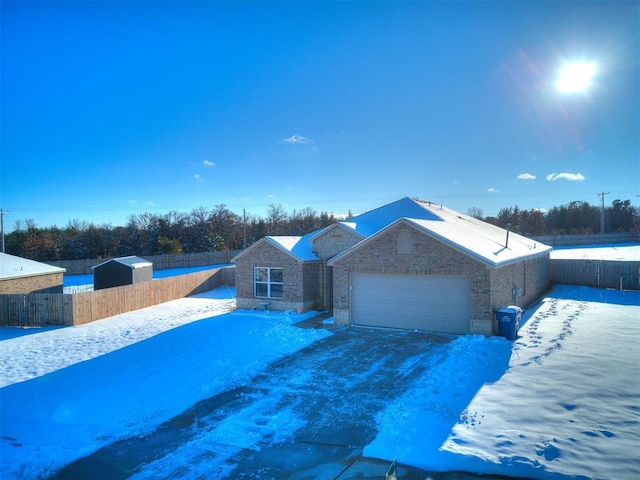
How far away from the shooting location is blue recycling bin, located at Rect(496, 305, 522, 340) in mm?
13586

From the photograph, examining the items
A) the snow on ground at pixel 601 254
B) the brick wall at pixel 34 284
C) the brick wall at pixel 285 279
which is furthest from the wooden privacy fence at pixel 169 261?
the snow on ground at pixel 601 254

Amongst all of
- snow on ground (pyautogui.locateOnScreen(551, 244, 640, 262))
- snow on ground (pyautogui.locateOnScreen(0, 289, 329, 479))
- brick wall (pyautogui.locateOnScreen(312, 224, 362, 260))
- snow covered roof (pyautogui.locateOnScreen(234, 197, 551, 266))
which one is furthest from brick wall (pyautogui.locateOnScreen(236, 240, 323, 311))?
snow on ground (pyautogui.locateOnScreen(551, 244, 640, 262))

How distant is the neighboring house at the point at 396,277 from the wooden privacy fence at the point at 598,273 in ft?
25.7

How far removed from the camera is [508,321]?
537 inches

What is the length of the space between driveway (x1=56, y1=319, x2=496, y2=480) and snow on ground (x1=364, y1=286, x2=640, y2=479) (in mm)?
532

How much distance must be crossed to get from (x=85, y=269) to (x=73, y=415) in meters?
40.5

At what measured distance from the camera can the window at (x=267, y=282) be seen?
20.6 metres

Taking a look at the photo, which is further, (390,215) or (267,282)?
(390,215)

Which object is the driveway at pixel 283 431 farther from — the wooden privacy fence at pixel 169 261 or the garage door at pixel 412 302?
the wooden privacy fence at pixel 169 261

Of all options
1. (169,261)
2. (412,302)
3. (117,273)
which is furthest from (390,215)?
(169,261)

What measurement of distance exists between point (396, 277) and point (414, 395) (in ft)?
23.7

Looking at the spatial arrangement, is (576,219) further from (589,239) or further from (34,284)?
(34,284)

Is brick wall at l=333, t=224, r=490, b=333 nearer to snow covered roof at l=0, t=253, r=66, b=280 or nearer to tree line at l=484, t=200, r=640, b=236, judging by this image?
snow covered roof at l=0, t=253, r=66, b=280

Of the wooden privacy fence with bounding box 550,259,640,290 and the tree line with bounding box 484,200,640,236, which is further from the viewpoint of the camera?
the tree line with bounding box 484,200,640,236
